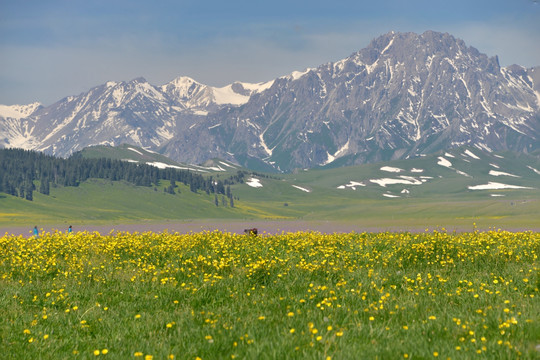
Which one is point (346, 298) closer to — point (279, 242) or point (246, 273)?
point (246, 273)

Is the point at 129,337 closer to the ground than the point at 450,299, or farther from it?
closer to the ground

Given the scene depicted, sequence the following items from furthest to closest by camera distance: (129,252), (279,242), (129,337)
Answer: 1. (279,242)
2. (129,252)
3. (129,337)

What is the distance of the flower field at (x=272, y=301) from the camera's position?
9.97 meters

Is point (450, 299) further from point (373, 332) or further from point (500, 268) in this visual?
point (500, 268)

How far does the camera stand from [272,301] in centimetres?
1327

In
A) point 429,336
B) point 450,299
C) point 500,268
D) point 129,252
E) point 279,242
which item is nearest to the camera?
point 429,336

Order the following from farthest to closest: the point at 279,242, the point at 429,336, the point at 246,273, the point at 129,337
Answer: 1. the point at 279,242
2. the point at 246,273
3. the point at 129,337
4. the point at 429,336

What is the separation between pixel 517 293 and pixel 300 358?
677 cm

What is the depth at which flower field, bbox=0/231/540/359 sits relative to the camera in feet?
32.7

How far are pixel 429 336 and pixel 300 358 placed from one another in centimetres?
266

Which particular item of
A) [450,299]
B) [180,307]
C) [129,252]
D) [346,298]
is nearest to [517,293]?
[450,299]

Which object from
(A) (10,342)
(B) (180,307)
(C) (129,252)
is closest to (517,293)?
(B) (180,307)

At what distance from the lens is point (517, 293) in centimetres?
1337

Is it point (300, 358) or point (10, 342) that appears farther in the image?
point (10, 342)
